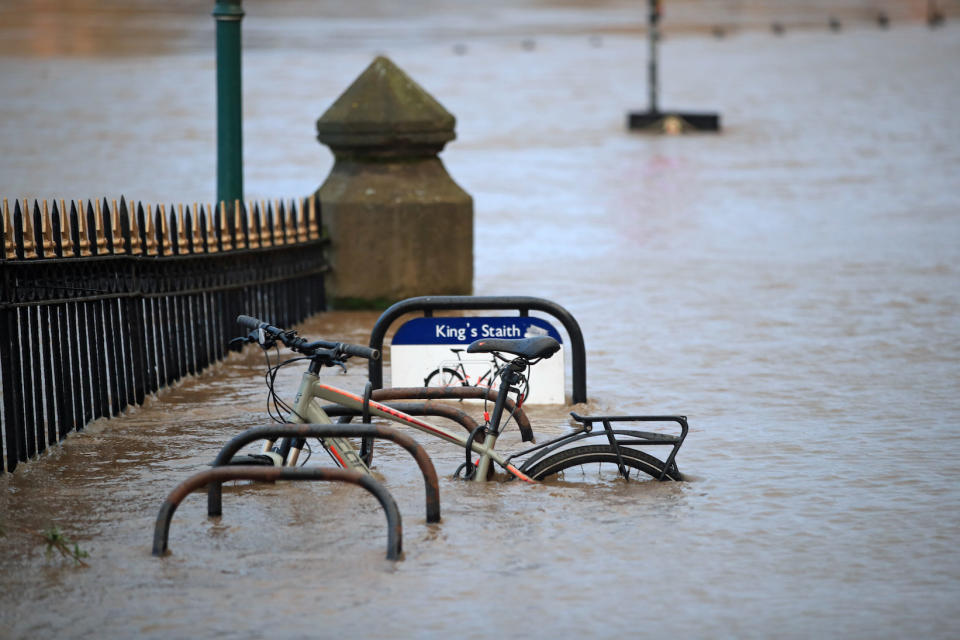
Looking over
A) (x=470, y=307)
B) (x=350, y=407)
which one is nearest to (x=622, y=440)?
(x=350, y=407)

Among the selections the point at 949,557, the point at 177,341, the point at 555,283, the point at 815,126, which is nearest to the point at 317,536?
the point at 949,557

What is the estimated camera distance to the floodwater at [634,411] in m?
5.35

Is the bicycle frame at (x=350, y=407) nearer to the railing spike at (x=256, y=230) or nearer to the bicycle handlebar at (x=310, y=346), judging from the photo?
the bicycle handlebar at (x=310, y=346)

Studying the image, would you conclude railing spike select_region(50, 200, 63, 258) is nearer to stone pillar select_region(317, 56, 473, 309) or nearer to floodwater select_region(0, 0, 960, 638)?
floodwater select_region(0, 0, 960, 638)

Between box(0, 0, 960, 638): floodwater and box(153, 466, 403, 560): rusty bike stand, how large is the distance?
122mm

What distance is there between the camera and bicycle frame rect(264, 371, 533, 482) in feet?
21.6

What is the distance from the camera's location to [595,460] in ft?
22.3

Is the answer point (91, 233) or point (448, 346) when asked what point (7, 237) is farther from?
point (448, 346)

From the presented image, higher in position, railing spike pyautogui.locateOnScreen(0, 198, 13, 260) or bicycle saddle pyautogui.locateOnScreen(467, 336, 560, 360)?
railing spike pyautogui.locateOnScreen(0, 198, 13, 260)

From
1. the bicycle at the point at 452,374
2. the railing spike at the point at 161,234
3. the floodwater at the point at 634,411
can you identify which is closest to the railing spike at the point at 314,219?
the floodwater at the point at 634,411

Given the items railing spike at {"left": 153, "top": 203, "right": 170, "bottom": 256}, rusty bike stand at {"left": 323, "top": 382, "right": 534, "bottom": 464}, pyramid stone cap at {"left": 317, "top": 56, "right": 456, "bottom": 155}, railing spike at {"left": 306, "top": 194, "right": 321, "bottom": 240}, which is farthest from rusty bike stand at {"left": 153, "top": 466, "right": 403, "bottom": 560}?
pyramid stone cap at {"left": 317, "top": 56, "right": 456, "bottom": 155}

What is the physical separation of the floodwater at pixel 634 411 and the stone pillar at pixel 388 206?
430 mm

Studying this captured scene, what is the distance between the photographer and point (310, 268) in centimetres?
1159

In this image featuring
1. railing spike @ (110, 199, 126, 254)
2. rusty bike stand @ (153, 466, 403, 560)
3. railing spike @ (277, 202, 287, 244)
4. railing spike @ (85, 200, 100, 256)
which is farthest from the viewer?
railing spike @ (277, 202, 287, 244)
